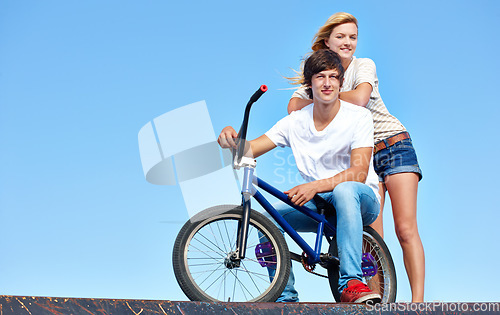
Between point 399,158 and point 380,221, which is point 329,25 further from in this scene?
point 380,221

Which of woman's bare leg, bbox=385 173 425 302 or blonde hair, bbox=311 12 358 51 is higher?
blonde hair, bbox=311 12 358 51

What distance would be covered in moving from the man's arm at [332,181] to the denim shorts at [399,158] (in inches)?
27.5

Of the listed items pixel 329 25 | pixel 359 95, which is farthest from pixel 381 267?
pixel 329 25

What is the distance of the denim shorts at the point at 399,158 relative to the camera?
12.5 ft

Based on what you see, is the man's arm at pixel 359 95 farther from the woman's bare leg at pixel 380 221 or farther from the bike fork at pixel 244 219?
the bike fork at pixel 244 219

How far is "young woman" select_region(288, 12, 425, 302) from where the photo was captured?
12.4 feet

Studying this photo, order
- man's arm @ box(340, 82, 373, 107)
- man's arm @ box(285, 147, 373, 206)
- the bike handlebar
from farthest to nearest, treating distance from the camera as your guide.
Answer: man's arm @ box(340, 82, 373, 107)
man's arm @ box(285, 147, 373, 206)
the bike handlebar

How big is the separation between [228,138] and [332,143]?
66cm

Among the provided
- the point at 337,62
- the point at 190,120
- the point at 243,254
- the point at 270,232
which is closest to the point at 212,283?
the point at 243,254

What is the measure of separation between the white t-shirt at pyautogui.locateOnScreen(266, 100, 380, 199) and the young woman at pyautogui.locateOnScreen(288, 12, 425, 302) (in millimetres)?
367

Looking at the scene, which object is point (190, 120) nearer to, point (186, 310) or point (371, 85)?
point (186, 310)

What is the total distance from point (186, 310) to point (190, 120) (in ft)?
3.52

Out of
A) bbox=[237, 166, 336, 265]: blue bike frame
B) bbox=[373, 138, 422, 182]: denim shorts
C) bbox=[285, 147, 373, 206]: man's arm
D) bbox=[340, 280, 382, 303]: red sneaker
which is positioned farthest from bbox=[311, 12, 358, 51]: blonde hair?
bbox=[340, 280, 382, 303]: red sneaker

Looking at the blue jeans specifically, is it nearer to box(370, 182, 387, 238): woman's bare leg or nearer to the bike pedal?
the bike pedal
